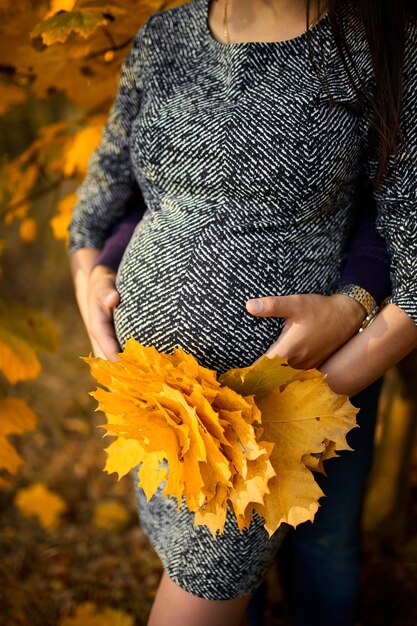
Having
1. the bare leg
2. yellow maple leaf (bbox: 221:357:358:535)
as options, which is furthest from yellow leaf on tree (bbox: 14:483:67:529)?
yellow maple leaf (bbox: 221:357:358:535)

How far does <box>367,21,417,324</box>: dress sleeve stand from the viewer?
1131 mm

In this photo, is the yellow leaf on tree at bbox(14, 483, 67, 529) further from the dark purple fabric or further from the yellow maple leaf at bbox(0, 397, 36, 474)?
the dark purple fabric

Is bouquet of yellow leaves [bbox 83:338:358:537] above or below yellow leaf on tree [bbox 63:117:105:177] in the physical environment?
below

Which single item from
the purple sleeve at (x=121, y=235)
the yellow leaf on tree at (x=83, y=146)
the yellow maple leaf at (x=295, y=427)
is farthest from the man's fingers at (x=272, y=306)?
the yellow leaf on tree at (x=83, y=146)

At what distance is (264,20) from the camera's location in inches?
48.8

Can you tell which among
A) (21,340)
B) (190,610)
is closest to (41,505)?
(21,340)

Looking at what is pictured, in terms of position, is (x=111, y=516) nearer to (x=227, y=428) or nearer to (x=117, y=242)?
(x=117, y=242)

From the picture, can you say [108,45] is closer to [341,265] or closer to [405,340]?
[341,265]

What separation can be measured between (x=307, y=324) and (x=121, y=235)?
614mm

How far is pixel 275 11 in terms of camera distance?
1.23 m

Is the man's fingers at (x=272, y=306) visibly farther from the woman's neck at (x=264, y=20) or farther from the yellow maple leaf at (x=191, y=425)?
the woman's neck at (x=264, y=20)

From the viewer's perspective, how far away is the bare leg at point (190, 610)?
4.18ft

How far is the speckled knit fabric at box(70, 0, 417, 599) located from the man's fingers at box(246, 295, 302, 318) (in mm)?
45

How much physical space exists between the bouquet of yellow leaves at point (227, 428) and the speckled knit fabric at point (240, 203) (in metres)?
0.14
